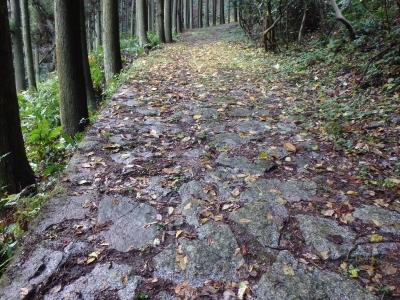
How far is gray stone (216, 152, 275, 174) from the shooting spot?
4059mm

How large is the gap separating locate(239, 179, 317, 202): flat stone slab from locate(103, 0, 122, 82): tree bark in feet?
24.2

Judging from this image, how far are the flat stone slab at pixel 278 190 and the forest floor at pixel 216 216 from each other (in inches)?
0.7

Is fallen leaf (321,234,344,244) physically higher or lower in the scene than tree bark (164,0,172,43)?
lower

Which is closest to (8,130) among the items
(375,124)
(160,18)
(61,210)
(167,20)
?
(61,210)

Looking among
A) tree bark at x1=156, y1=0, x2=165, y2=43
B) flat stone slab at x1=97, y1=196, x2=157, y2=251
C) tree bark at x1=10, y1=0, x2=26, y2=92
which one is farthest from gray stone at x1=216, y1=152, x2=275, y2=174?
tree bark at x1=156, y1=0, x2=165, y2=43

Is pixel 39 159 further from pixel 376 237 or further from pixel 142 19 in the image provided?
pixel 142 19

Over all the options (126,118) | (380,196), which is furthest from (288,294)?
(126,118)

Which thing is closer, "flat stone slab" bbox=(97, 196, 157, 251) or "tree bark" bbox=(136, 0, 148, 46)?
"flat stone slab" bbox=(97, 196, 157, 251)

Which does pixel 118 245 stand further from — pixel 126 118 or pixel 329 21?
pixel 329 21

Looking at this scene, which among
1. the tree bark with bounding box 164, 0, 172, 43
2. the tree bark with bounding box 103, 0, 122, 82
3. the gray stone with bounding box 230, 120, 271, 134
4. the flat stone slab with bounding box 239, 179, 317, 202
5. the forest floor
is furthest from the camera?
the tree bark with bounding box 164, 0, 172, 43

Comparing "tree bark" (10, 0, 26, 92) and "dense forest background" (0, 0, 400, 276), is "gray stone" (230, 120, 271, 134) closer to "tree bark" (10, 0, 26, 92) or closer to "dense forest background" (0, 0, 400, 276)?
"dense forest background" (0, 0, 400, 276)

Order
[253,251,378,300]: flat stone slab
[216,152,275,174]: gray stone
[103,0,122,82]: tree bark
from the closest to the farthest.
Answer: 1. [253,251,378,300]: flat stone slab
2. [216,152,275,174]: gray stone
3. [103,0,122,82]: tree bark

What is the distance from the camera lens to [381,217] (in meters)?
3.12

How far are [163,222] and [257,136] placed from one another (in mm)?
2497
